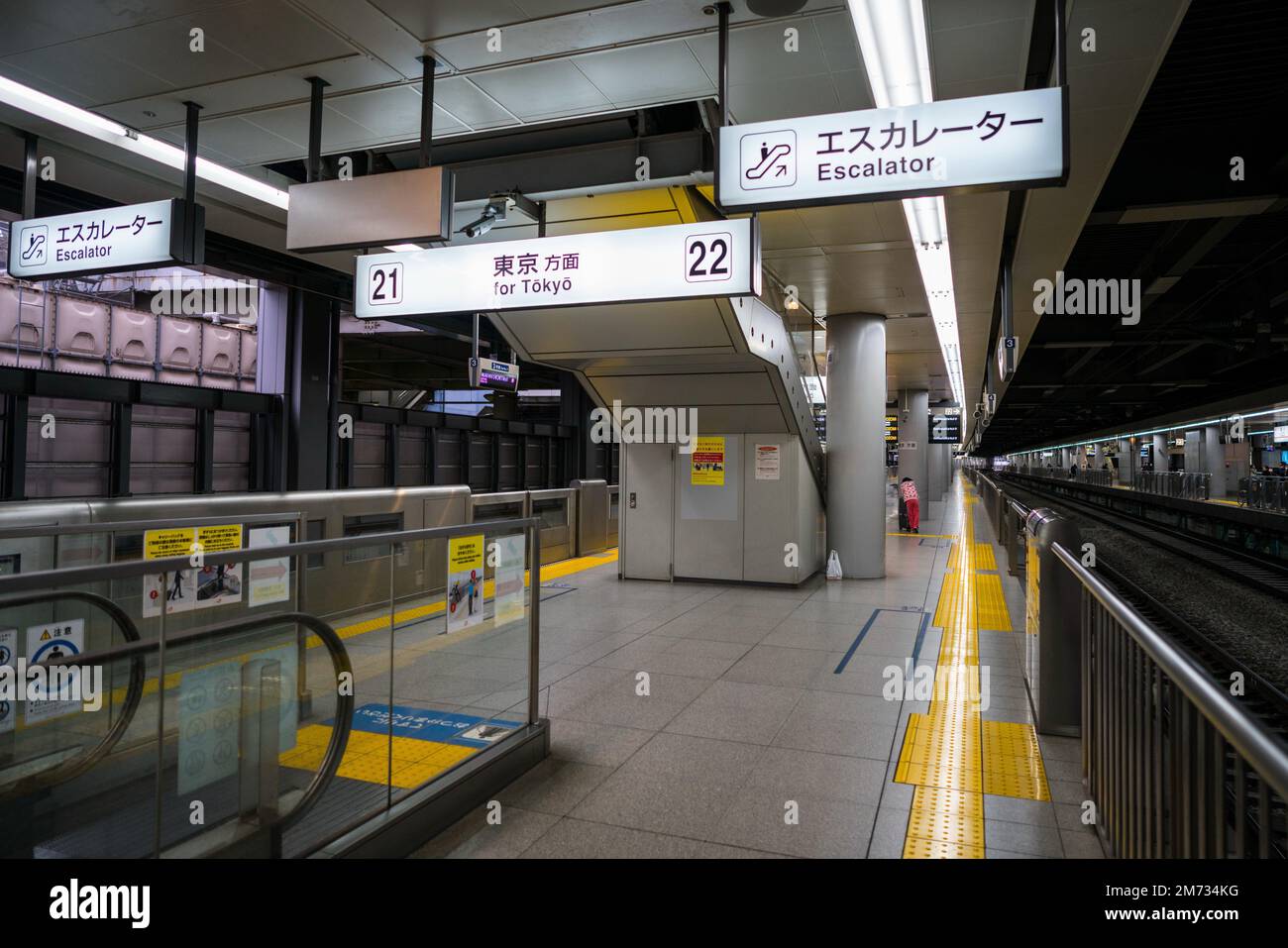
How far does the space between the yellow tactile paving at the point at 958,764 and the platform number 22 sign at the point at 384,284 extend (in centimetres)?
448

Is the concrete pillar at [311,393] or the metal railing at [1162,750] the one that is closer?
the metal railing at [1162,750]

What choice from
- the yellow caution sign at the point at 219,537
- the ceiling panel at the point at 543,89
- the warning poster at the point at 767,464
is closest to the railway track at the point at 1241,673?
the warning poster at the point at 767,464

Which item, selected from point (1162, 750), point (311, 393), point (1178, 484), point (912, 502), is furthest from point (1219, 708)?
point (1178, 484)

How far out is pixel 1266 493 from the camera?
1293cm

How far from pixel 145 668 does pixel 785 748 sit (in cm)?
307

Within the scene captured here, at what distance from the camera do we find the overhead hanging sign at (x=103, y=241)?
521cm

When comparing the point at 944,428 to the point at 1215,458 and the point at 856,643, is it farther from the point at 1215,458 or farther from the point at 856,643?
the point at 856,643

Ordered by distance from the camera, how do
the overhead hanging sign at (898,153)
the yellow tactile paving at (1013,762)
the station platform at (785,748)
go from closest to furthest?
the station platform at (785,748) → the overhead hanging sign at (898,153) → the yellow tactile paving at (1013,762)

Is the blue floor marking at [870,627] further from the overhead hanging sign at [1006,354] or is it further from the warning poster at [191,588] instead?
the warning poster at [191,588]

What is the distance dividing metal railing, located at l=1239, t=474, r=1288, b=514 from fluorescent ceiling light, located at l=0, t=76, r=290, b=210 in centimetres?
1465

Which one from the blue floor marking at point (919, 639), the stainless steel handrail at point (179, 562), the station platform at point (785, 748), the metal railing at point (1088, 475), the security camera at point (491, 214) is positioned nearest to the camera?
the stainless steel handrail at point (179, 562)
